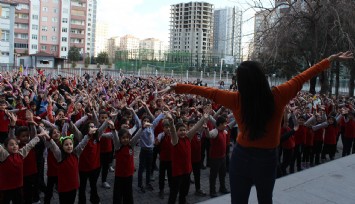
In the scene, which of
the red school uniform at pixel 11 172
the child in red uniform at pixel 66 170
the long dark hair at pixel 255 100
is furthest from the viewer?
the child in red uniform at pixel 66 170

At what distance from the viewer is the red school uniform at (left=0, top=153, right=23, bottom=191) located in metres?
5.18

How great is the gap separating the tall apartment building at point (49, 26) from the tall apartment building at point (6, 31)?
2902 centimetres

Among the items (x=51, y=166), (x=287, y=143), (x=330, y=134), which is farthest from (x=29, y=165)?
(x=330, y=134)

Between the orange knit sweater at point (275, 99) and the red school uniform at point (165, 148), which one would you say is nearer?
the orange knit sweater at point (275, 99)

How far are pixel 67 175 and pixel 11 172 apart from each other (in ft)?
2.52

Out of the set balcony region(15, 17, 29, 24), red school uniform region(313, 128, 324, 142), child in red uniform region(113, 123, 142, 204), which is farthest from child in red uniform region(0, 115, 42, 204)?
balcony region(15, 17, 29, 24)

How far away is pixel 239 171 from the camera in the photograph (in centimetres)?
254

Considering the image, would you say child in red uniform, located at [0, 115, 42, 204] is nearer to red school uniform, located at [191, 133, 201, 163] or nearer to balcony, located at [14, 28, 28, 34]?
red school uniform, located at [191, 133, 201, 163]

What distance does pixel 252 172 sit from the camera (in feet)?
8.23

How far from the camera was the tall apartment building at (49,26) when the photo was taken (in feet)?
280

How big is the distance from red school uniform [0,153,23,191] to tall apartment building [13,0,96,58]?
83.3 metres

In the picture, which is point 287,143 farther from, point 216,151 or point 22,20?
point 22,20

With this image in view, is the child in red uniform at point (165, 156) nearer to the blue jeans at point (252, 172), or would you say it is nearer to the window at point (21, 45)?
the blue jeans at point (252, 172)

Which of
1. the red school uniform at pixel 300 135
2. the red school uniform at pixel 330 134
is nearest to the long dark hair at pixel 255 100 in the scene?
the red school uniform at pixel 300 135
